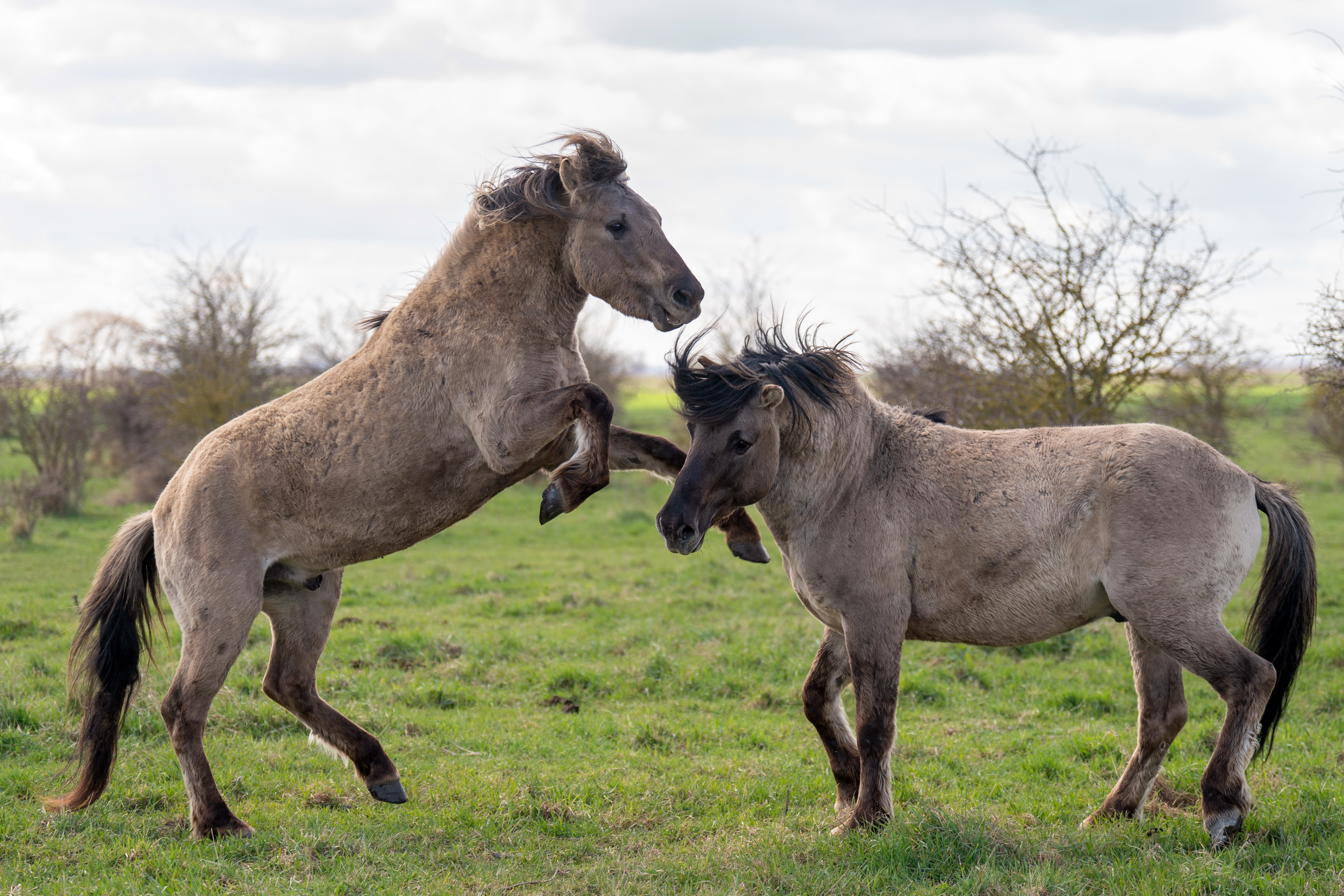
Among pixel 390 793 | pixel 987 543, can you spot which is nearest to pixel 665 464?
pixel 987 543

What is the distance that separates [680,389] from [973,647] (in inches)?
225

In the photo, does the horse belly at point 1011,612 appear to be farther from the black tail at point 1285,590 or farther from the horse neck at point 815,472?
the black tail at point 1285,590

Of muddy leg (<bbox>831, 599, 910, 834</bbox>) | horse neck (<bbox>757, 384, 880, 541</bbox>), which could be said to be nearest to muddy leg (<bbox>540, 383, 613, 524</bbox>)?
horse neck (<bbox>757, 384, 880, 541</bbox>)

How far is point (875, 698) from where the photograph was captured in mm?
4992

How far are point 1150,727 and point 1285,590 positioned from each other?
0.93 meters

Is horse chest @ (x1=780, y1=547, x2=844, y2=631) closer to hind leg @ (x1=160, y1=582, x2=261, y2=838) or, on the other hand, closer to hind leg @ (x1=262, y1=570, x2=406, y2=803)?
hind leg @ (x1=262, y1=570, x2=406, y2=803)

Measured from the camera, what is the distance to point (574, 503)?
17.1 feet

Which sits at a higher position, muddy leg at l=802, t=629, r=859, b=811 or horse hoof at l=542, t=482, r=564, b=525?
horse hoof at l=542, t=482, r=564, b=525

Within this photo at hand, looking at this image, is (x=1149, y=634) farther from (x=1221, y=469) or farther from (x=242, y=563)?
(x=242, y=563)

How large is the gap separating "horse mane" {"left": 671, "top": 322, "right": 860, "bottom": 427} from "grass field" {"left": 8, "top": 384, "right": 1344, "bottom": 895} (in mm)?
2064

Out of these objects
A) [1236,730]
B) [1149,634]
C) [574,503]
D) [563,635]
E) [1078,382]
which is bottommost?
[563,635]

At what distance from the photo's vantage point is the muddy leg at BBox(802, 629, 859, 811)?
18.0ft

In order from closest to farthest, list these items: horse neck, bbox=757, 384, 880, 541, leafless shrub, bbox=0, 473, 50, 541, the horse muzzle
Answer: the horse muzzle
horse neck, bbox=757, 384, 880, 541
leafless shrub, bbox=0, 473, 50, 541

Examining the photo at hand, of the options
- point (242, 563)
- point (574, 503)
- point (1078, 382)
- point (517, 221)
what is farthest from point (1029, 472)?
point (1078, 382)
